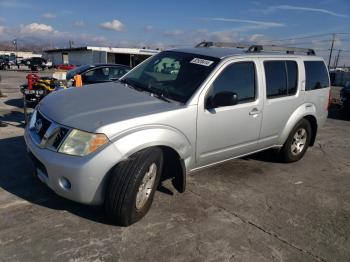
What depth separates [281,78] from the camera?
4918mm

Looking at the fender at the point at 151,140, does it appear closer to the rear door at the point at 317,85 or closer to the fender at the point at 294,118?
the fender at the point at 294,118

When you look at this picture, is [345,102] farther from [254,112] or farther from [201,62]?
[201,62]

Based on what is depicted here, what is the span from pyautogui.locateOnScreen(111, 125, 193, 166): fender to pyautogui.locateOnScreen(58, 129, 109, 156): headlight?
0.13m

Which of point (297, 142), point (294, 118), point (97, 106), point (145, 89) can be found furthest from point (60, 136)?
point (297, 142)

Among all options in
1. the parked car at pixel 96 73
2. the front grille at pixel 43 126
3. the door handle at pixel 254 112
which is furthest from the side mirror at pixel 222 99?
the parked car at pixel 96 73

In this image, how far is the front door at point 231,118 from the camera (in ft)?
12.8

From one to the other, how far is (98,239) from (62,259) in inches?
15.4

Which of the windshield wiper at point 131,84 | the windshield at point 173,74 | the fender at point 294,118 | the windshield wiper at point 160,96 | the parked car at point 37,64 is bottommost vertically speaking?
the parked car at point 37,64

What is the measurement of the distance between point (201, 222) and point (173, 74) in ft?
5.97

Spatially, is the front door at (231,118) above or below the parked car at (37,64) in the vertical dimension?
above

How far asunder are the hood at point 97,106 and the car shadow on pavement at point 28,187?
0.86 m

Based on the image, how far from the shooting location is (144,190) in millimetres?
3432

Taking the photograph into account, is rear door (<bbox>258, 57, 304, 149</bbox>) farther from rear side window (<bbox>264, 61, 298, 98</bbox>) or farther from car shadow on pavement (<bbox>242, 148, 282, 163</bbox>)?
car shadow on pavement (<bbox>242, 148, 282, 163</bbox>)

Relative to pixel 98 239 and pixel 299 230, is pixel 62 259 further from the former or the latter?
pixel 299 230
